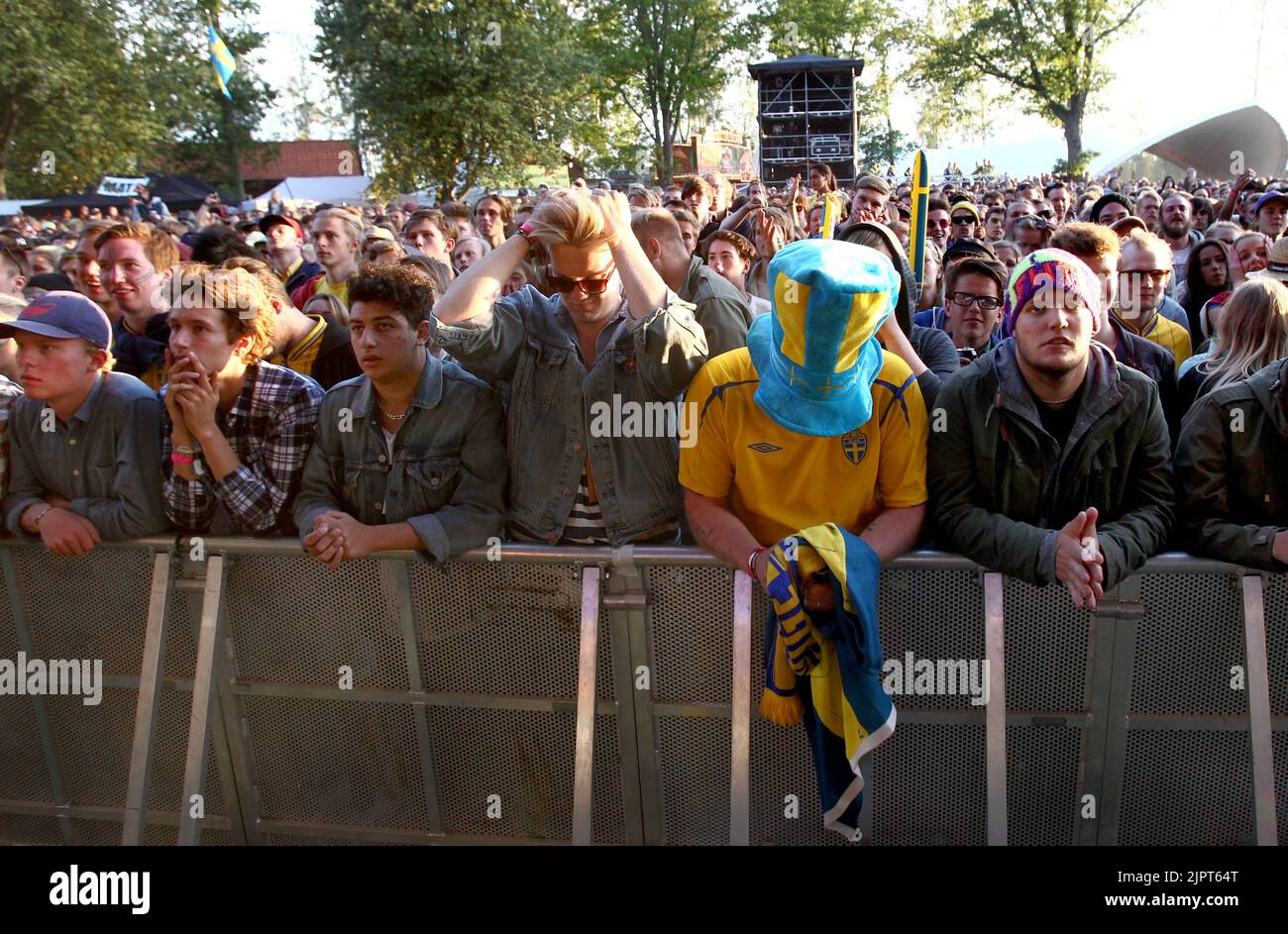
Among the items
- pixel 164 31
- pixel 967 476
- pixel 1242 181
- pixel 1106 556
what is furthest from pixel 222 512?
pixel 164 31

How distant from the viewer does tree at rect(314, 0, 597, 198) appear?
68.2 ft

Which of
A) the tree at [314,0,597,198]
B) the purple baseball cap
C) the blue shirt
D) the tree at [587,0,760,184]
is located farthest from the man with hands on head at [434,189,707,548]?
the tree at [587,0,760,184]

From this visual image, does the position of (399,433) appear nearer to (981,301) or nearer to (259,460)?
(259,460)

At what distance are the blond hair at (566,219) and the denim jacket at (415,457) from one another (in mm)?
673

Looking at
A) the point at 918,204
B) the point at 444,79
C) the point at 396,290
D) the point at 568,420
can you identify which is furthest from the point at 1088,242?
the point at 444,79

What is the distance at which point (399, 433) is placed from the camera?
3414 mm

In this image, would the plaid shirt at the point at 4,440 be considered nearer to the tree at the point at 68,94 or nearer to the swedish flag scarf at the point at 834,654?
the swedish flag scarf at the point at 834,654

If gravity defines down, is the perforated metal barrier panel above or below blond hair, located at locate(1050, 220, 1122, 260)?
below

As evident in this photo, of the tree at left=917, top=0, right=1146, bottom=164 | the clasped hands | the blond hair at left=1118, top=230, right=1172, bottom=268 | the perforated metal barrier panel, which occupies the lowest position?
the perforated metal barrier panel

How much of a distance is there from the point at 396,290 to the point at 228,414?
744 mm

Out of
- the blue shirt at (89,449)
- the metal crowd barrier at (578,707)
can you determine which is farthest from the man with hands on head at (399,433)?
the blue shirt at (89,449)

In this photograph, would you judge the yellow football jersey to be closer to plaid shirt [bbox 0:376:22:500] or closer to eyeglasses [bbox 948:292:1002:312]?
eyeglasses [bbox 948:292:1002:312]

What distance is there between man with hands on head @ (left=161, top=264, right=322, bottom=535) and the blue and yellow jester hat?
1.68 m

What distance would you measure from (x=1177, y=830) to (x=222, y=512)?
3.27 metres
